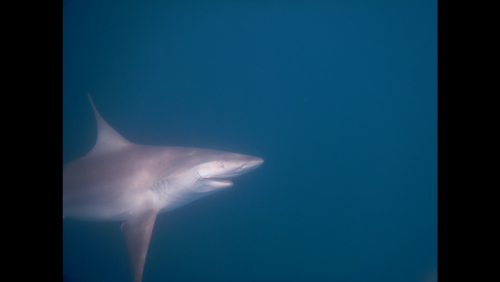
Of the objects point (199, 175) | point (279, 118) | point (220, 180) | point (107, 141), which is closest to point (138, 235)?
point (199, 175)

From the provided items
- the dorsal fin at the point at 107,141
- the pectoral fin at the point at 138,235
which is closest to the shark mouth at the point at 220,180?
the pectoral fin at the point at 138,235

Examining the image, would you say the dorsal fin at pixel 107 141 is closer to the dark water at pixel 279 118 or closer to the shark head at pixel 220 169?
the shark head at pixel 220 169

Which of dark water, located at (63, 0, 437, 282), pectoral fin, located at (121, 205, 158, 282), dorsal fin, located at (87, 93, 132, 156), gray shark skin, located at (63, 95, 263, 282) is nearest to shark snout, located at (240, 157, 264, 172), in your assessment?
gray shark skin, located at (63, 95, 263, 282)

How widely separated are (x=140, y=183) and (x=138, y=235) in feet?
2.49

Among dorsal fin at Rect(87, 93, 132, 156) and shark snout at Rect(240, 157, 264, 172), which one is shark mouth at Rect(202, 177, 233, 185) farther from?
dorsal fin at Rect(87, 93, 132, 156)

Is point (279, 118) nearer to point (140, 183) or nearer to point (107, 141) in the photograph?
point (107, 141)

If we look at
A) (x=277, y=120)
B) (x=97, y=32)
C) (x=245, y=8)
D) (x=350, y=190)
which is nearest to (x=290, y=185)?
(x=350, y=190)

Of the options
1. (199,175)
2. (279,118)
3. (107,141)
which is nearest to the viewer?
(199,175)

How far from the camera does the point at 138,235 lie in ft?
10.7

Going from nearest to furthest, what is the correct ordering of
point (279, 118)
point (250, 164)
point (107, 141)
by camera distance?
point (250, 164) → point (107, 141) → point (279, 118)

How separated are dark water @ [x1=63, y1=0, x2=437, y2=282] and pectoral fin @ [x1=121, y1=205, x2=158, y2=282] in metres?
3.49

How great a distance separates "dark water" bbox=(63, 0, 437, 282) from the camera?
7.27 meters

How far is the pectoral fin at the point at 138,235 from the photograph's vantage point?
10.1 ft
